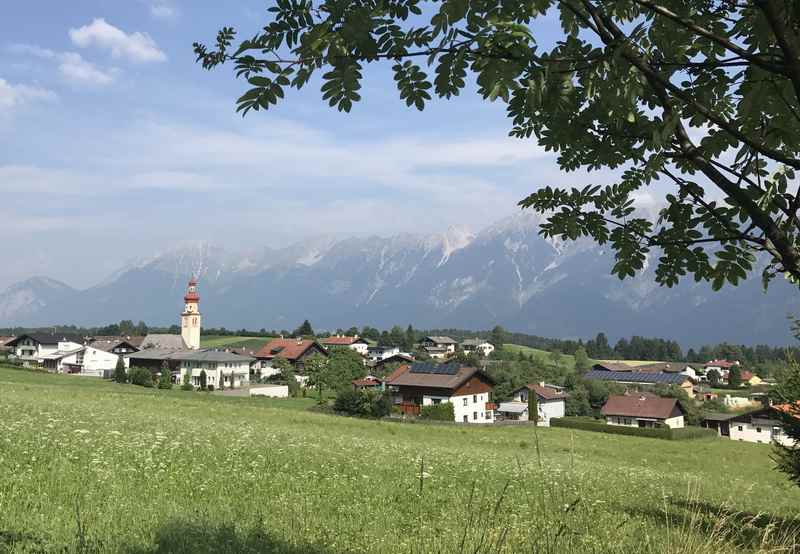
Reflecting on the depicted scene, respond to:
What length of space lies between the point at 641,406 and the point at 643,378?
238ft

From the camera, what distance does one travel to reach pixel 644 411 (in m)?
101

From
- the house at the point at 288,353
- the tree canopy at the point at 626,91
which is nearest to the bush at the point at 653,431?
the tree canopy at the point at 626,91

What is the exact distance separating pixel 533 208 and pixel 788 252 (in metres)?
2.39

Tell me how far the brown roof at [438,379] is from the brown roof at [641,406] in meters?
26.7

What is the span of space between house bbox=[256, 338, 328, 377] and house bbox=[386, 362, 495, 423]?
2167 inches

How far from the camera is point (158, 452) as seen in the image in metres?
14.9

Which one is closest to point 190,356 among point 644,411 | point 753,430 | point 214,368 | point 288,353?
point 214,368

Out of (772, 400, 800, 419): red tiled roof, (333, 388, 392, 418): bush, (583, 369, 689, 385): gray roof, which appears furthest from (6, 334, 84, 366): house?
(772, 400, 800, 419): red tiled roof

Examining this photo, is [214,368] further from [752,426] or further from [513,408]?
[752,426]

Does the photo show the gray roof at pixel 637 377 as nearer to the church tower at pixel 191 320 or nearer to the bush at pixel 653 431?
the bush at pixel 653 431

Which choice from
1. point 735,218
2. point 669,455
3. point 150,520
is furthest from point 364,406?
point 735,218

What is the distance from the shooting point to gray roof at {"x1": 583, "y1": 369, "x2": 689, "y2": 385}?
6415 inches

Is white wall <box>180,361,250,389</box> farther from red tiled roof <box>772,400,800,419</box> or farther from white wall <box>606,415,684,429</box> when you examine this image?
red tiled roof <box>772,400,800,419</box>

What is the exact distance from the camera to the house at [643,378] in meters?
159
